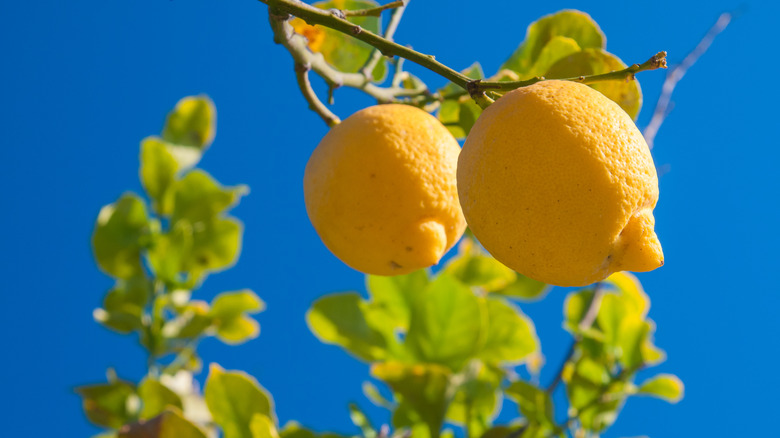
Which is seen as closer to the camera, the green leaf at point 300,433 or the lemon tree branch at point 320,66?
the lemon tree branch at point 320,66

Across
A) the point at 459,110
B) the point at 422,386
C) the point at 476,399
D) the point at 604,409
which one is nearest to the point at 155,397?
the point at 422,386

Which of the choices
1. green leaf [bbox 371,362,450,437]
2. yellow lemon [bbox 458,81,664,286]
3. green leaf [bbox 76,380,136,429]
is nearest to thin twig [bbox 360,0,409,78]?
yellow lemon [bbox 458,81,664,286]

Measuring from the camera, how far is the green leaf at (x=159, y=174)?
48.0 inches

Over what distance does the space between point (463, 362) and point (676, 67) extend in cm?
79

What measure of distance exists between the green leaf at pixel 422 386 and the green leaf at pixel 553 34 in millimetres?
421

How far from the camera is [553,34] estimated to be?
842mm

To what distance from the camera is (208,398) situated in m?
0.85

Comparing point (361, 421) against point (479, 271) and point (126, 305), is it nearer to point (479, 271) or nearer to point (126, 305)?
point (479, 271)

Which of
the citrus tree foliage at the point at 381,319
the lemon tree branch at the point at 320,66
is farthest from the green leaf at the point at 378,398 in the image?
the lemon tree branch at the point at 320,66

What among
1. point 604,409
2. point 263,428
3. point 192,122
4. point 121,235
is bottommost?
point 263,428

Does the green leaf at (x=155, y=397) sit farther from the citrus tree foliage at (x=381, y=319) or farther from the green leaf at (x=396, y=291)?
the green leaf at (x=396, y=291)

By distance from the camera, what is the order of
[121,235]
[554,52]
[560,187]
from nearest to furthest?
[560,187]
[554,52]
[121,235]

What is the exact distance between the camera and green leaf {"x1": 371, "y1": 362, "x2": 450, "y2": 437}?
35.6 inches

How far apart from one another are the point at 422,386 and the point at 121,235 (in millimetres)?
635
